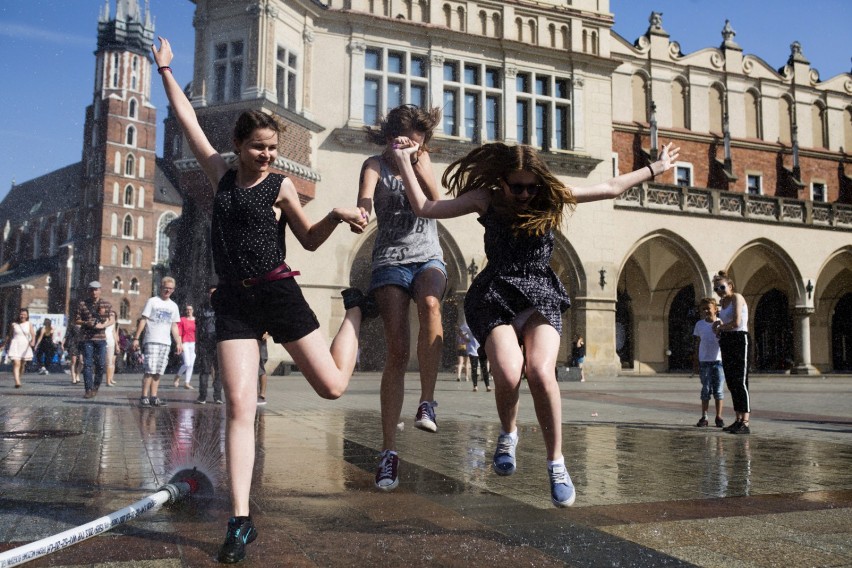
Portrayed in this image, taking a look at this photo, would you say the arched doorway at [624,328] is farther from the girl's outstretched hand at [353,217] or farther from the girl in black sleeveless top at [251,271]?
the girl in black sleeveless top at [251,271]

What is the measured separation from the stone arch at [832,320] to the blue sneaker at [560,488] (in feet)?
109

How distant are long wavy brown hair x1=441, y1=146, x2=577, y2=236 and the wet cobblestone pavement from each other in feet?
4.62

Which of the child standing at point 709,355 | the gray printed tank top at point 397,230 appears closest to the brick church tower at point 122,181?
the child standing at point 709,355

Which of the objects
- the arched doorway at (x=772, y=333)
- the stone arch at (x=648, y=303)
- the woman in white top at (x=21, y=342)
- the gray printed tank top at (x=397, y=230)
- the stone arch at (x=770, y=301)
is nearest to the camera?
the gray printed tank top at (x=397, y=230)

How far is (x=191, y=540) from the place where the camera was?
3.03 metres

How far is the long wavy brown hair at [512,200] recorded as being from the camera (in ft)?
12.7

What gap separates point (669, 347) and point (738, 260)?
4.60 m

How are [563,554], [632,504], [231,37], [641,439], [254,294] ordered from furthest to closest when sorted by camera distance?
[231,37] < [641,439] < [632,504] < [254,294] < [563,554]

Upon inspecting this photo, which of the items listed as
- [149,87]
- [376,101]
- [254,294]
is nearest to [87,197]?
[149,87]

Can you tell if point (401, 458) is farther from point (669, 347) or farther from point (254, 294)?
point (669, 347)

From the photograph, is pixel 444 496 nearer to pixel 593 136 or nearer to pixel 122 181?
pixel 593 136

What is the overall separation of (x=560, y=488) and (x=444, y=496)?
0.73m

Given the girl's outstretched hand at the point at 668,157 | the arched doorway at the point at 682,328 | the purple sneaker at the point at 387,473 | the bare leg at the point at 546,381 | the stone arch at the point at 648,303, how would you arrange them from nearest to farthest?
the bare leg at the point at 546,381, the purple sneaker at the point at 387,473, the girl's outstretched hand at the point at 668,157, the stone arch at the point at 648,303, the arched doorway at the point at 682,328

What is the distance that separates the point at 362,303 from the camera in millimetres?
4297
